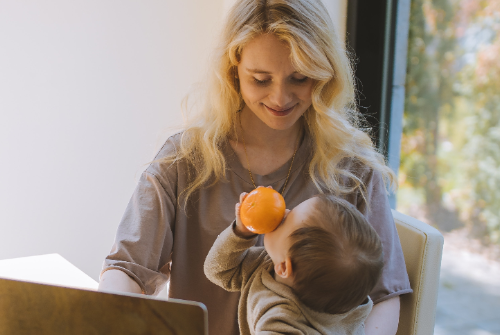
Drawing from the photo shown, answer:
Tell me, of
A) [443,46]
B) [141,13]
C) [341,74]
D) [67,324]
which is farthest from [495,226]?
[141,13]

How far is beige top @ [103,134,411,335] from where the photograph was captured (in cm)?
126

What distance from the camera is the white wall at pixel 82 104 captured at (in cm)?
234

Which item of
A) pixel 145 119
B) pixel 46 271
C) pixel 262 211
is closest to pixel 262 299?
pixel 262 211

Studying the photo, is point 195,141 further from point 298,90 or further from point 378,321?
point 378,321

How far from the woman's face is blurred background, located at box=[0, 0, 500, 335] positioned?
71cm

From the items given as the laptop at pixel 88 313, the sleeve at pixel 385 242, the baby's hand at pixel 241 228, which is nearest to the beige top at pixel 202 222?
the sleeve at pixel 385 242

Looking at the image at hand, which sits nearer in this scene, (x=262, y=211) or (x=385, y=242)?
(x=262, y=211)

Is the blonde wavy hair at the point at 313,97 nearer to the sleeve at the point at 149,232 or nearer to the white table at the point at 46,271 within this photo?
the sleeve at the point at 149,232

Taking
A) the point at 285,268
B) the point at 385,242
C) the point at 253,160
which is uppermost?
the point at 253,160

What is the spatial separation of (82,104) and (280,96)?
158 centimetres

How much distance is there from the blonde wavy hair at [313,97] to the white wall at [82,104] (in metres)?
1.17

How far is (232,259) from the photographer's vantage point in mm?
1072

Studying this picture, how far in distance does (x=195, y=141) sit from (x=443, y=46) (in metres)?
1.25

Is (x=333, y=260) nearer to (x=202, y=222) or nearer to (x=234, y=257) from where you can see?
(x=234, y=257)
